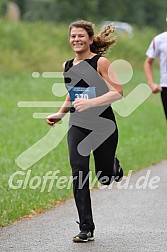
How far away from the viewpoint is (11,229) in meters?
8.36

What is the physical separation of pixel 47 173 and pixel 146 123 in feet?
29.7

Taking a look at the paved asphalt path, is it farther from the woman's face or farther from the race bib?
the woman's face

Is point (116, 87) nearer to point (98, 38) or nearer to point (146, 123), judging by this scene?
point (98, 38)

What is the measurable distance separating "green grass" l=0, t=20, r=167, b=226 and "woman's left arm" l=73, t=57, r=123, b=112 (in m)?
1.77

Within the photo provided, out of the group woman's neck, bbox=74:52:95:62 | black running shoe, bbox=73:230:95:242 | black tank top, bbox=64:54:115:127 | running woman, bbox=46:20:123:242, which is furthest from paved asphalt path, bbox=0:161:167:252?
woman's neck, bbox=74:52:95:62

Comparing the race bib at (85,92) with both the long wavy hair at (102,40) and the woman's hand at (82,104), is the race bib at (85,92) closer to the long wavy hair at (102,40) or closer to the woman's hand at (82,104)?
the woman's hand at (82,104)

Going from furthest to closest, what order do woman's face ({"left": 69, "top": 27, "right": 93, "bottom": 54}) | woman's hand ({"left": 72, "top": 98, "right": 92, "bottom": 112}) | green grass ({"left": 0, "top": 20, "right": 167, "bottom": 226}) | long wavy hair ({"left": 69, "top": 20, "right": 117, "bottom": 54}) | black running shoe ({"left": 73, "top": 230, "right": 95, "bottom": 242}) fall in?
green grass ({"left": 0, "top": 20, "right": 167, "bottom": 226}), long wavy hair ({"left": 69, "top": 20, "right": 117, "bottom": 54}), woman's face ({"left": 69, "top": 27, "right": 93, "bottom": 54}), black running shoe ({"left": 73, "top": 230, "right": 95, "bottom": 242}), woman's hand ({"left": 72, "top": 98, "right": 92, "bottom": 112})

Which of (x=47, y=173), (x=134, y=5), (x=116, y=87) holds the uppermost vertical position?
(x=116, y=87)

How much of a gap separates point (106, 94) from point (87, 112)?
315 millimetres

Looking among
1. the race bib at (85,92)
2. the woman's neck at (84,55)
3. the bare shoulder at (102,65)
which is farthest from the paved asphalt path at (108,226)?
the woman's neck at (84,55)

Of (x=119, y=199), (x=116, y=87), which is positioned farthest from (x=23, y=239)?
(x=119, y=199)

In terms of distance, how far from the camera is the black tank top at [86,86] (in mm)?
7754

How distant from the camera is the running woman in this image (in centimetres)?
772

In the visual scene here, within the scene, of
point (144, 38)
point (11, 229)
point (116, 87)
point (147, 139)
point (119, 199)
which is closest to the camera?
point (116, 87)
